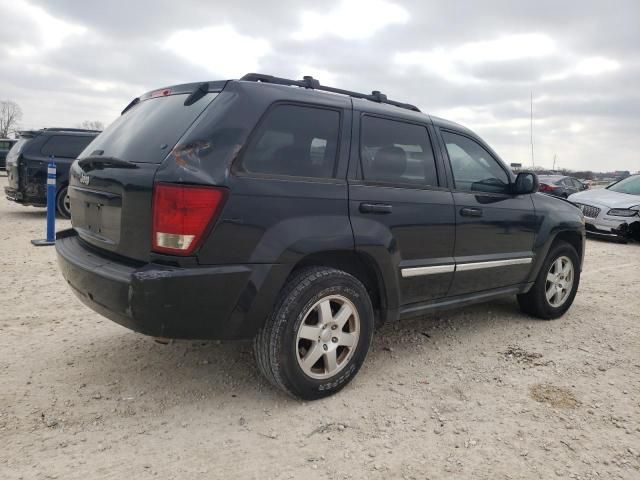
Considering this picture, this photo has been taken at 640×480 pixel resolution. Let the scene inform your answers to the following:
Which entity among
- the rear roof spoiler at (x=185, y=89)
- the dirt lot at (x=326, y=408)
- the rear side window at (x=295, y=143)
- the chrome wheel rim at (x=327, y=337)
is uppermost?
the rear roof spoiler at (x=185, y=89)

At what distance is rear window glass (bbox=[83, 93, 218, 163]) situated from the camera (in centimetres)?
257

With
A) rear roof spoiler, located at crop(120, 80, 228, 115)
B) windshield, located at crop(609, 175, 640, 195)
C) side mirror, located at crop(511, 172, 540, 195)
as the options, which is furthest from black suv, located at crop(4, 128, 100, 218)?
windshield, located at crop(609, 175, 640, 195)

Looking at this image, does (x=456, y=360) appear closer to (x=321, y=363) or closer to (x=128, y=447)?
(x=321, y=363)

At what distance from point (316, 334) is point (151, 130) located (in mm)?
1488

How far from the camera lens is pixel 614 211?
10188mm

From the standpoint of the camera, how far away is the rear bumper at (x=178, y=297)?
7.61ft

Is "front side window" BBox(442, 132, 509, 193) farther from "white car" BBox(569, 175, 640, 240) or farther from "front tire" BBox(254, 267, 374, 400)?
"white car" BBox(569, 175, 640, 240)

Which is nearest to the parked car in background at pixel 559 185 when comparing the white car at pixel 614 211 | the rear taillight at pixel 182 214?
the white car at pixel 614 211

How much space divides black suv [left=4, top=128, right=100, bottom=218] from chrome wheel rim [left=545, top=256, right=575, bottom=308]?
27.5 feet

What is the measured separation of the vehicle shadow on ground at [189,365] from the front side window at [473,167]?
1271 millimetres

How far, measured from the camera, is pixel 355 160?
301cm

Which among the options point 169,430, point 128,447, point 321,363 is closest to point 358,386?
point 321,363

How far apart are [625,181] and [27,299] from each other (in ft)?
40.2

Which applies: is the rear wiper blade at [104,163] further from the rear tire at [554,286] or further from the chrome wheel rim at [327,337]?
the rear tire at [554,286]
